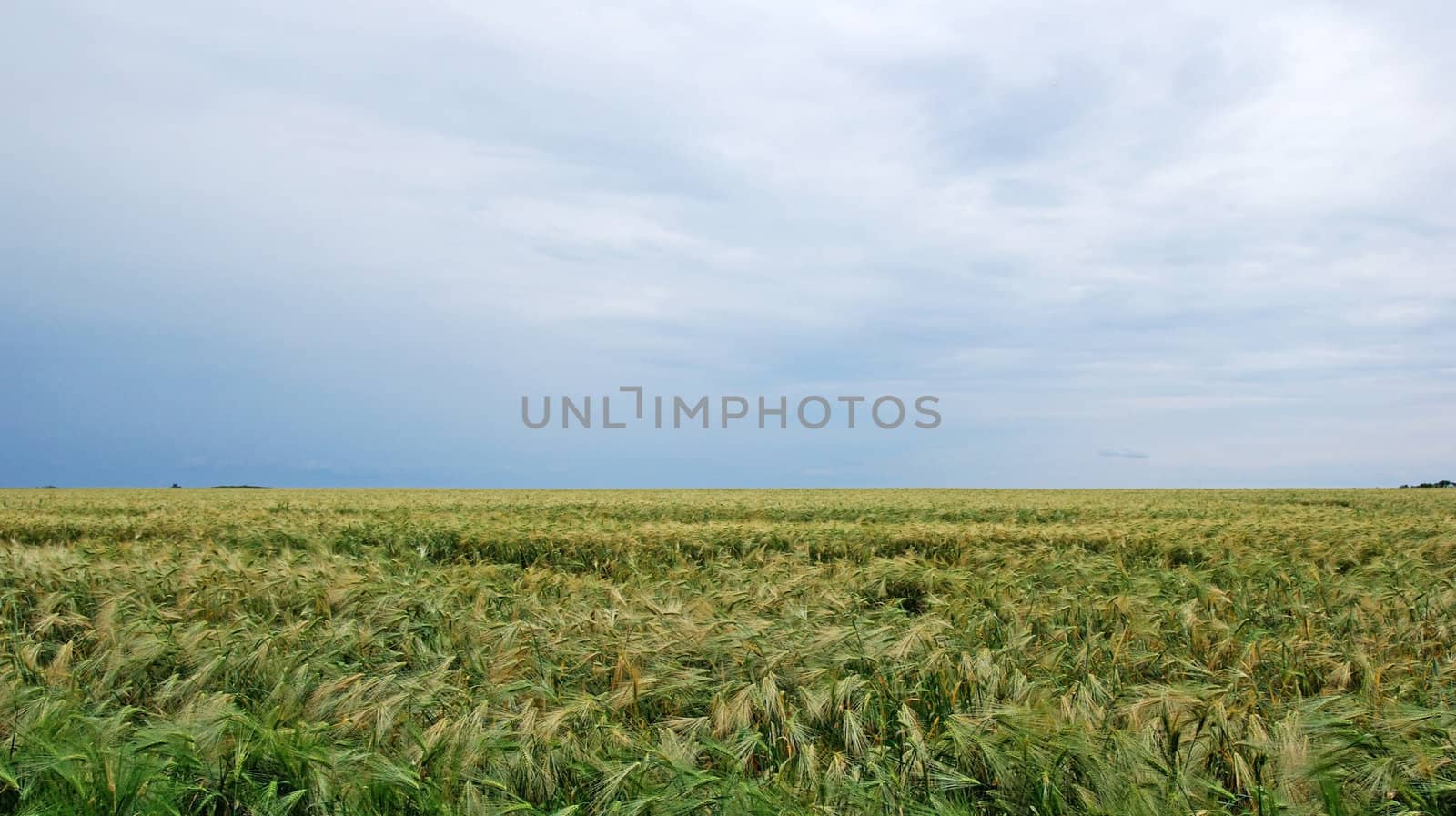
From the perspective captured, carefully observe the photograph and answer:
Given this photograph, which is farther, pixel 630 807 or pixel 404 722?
pixel 404 722

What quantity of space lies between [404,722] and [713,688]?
1.26 m

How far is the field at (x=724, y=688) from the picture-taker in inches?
86.4

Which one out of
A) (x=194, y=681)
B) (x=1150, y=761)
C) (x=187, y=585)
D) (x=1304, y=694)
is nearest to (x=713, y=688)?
(x=1150, y=761)

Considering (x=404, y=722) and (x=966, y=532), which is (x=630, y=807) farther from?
(x=966, y=532)

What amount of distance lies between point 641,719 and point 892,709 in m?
1.05

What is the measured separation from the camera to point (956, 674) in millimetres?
3314

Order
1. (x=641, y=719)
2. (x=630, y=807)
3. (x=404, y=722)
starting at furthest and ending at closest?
(x=641, y=719), (x=404, y=722), (x=630, y=807)

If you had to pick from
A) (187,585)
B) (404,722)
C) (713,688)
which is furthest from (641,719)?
(187,585)

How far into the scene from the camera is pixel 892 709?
3107 millimetres

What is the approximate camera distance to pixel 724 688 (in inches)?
124

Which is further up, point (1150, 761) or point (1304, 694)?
point (1150, 761)

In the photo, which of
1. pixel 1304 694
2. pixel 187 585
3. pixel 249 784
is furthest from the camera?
pixel 187 585

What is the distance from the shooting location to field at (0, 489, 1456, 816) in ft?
7.20

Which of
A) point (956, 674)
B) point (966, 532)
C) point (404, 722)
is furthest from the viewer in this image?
point (966, 532)
